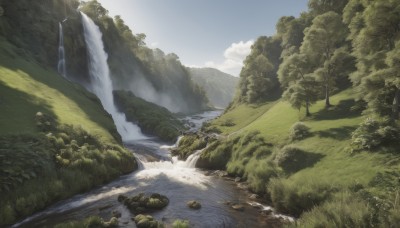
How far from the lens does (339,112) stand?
41.3 metres

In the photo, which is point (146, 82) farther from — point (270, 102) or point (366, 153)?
point (366, 153)

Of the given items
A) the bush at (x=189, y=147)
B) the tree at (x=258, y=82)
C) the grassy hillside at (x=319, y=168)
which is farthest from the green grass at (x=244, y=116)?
the grassy hillside at (x=319, y=168)

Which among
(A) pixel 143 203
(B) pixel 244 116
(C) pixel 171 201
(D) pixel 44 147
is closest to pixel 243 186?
(C) pixel 171 201

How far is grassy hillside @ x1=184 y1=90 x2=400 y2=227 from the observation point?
16.7 metres

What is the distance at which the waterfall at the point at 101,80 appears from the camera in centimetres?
6888

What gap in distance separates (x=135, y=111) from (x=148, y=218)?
2404 inches

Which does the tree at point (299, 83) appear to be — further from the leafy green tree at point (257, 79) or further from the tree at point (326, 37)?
the leafy green tree at point (257, 79)

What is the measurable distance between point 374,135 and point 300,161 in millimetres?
7261

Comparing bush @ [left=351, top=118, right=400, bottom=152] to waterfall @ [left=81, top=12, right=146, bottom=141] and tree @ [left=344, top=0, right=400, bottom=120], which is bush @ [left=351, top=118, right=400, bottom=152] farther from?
waterfall @ [left=81, top=12, right=146, bottom=141]

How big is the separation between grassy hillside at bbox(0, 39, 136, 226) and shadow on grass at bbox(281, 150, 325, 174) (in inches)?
774

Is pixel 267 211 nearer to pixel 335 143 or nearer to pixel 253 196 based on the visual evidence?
pixel 253 196

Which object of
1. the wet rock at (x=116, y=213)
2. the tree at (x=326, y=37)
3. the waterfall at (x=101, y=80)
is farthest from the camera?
the waterfall at (x=101, y=80)

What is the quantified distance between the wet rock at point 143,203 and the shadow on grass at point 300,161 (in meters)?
13.1

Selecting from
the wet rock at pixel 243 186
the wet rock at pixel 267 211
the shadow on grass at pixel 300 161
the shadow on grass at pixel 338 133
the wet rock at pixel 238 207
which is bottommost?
the wet rock at pixel 267 211
